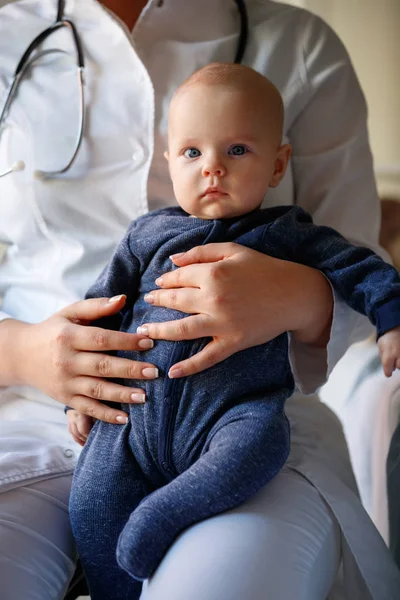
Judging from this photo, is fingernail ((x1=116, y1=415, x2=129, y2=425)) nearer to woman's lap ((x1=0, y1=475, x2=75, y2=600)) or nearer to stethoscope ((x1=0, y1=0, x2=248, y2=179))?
woman's lap ((x1=0, y1=475, x2=75, y2=600))

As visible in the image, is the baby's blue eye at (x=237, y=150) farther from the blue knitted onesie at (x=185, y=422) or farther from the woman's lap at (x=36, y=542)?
the woman's lap at (x=36, y=542)

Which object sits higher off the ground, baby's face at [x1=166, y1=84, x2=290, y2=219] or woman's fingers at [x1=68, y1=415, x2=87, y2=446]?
baby's face at [x1=166, y1=84, x2=290, y2=219]

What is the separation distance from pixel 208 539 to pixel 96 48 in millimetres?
757

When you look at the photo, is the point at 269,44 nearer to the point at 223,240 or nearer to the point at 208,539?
the point at 223,240

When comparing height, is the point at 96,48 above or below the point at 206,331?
above

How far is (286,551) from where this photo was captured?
67cm

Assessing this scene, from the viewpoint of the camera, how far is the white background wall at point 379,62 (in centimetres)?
144

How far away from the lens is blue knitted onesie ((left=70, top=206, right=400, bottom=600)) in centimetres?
67

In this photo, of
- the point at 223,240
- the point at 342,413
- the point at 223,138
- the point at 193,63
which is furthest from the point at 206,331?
the point at 342,413

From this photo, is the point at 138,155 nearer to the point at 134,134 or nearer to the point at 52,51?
the point at 134,134

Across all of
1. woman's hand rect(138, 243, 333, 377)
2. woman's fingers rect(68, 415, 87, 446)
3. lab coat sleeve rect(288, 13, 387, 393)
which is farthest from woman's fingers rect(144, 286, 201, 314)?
lab coat sleeve rect(288, 13, 387, 393)

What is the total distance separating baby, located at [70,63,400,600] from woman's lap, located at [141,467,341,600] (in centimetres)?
2

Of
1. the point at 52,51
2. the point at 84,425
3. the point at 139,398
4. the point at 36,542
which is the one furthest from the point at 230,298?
the point at 52,51

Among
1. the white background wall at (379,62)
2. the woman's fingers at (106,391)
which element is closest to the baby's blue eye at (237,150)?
the woman's fingers at (106,391)
